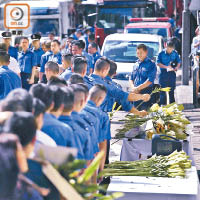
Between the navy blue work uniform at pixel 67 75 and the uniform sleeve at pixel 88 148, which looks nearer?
the uniform sleeve at pixel 88 148

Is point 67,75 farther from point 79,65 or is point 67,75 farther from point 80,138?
point 80,138

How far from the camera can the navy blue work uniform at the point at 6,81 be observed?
33.1 feet

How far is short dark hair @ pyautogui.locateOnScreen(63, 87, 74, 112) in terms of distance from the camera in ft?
18.9

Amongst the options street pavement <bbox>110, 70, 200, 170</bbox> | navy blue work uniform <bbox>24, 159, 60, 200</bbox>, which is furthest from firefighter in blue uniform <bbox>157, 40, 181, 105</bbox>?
navy blue work uniform <bbox>24, 159, 60, 200</bbox>

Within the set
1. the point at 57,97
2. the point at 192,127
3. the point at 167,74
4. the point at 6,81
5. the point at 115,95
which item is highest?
the point at 57,97

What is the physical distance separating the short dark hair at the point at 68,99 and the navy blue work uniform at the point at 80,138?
109 millimetres

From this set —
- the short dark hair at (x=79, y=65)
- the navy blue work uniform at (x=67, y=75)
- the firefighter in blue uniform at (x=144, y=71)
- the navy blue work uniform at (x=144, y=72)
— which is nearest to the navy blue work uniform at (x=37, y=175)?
the short dark hair at (x=79, y=65)

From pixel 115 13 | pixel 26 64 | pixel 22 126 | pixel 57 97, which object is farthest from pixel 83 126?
pixel 115 13

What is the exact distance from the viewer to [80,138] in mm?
6031

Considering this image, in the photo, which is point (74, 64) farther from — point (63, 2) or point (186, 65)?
point (63, 2)

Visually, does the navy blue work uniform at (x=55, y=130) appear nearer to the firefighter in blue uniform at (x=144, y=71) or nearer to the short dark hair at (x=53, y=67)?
the short dark hair at (x=53, y=67)

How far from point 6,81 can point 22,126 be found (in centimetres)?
598

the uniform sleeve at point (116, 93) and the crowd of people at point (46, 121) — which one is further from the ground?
the crowd of people at point (46, 121)

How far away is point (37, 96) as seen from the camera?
18.4ft
